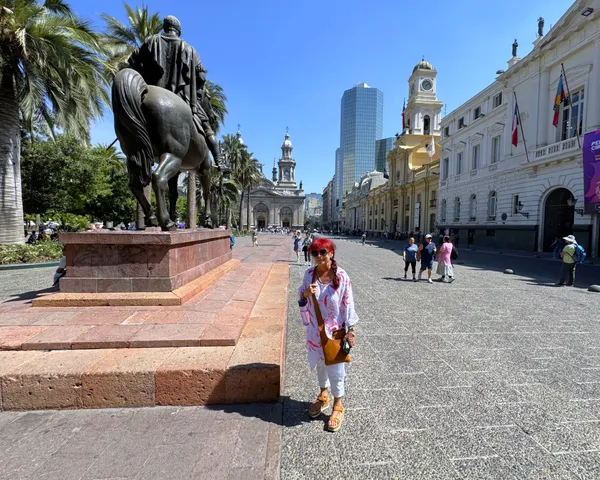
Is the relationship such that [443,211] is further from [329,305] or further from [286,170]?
[286,170]

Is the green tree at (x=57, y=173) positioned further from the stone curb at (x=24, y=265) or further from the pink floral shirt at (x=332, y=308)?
the pink floral shirt at (x=332, y=308)

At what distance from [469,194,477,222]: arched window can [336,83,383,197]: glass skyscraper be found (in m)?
99.5

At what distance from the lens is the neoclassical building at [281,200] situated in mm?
101062

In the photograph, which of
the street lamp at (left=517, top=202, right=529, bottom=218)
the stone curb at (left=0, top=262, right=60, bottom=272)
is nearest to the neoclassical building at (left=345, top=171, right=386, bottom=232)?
the street lamp at (left=517, top=202, right=529, bottom=218)

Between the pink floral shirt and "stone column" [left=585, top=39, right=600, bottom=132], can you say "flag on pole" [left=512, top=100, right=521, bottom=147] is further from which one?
the pink floral shirt

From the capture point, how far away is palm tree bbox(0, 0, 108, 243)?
32.3ft

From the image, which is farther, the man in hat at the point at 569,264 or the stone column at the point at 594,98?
the stone column at the point at 594,98

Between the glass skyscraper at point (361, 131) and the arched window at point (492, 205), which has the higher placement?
the glass skyscraper at point (361, 131)

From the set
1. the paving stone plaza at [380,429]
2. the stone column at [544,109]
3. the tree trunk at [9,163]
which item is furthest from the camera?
the stone column at [544,109]

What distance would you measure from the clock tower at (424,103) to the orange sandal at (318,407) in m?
50.4

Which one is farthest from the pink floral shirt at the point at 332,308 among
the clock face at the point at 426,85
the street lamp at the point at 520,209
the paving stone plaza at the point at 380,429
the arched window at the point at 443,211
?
the clock face at the point at 426,85

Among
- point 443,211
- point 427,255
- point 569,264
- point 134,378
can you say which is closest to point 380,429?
point 134,378

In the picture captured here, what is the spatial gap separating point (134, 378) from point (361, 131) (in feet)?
440

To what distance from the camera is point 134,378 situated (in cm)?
250
